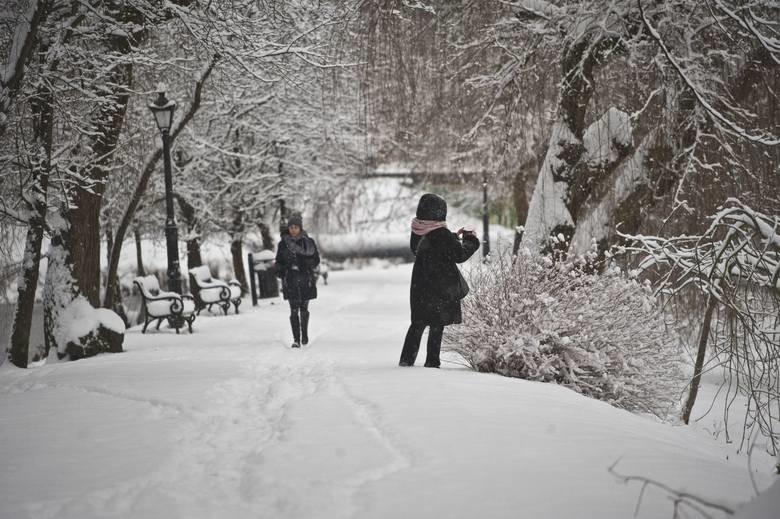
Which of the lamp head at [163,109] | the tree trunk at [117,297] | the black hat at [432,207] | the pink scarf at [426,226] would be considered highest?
the lamp head at [163,109]

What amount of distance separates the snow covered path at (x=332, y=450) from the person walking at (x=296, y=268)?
249 cm

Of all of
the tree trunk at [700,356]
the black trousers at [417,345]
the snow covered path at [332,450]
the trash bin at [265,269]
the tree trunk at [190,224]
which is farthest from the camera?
the trash bin at [265,269]

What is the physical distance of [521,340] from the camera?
533cm

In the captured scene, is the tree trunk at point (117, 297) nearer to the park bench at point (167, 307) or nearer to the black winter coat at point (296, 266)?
the park bench at point (167, 307)

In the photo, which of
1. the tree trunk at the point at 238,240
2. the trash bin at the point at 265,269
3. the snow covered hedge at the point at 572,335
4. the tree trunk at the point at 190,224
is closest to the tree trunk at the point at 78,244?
the snow covered hedge at the point at 572,335

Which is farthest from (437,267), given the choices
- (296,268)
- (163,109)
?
(163,109)

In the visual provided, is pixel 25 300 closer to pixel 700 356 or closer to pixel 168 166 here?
pixel 168 166

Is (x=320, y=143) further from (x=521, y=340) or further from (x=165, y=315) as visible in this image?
(x=521, y=340)

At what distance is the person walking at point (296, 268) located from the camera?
8.45 m

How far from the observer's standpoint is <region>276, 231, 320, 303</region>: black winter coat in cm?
→ 845

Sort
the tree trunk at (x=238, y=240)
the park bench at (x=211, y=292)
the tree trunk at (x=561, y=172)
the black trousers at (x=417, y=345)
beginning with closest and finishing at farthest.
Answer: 1. the black trousers at (x=417, y=345)
2. the tree trunk at (x=561, y=172)
3. the park bench at (x=211, y=292)
4. the tree trunk at (x=238, y=240)

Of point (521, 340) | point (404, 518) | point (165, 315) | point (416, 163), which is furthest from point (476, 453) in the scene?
point (416, 163)

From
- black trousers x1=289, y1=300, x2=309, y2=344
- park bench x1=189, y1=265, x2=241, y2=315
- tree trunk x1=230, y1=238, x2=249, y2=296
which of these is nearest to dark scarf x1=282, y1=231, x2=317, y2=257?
black trousers x1=289, y1=300, x2=309, y2=344

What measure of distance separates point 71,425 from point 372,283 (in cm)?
1846
